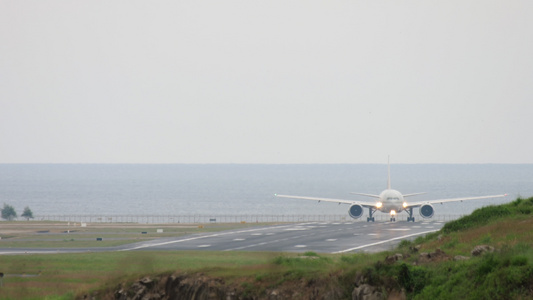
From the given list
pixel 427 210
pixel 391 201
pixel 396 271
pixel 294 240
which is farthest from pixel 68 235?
pixel 396 271

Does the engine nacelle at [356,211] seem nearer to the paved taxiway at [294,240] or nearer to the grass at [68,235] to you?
the paved taxiway at [294,240]

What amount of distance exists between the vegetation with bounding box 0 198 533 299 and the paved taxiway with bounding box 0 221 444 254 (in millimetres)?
16091

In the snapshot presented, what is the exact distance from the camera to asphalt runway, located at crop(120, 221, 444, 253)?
218 feet

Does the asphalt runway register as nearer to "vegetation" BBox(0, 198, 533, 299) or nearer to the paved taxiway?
the paved taxiway

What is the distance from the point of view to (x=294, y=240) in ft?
246

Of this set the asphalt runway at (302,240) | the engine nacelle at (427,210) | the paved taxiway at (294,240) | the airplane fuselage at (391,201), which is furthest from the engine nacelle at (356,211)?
the paved taxiway at (294,240)

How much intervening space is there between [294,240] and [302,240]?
86cm

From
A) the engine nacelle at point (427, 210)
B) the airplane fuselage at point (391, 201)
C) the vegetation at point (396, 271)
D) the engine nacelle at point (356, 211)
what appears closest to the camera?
the vegetation at point (396, 271)

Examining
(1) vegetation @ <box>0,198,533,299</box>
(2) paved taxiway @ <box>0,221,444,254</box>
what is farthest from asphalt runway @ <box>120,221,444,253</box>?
(1) vegetation @ <box>0,198,533,299</box>

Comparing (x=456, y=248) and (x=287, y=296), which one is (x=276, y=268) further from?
(x=456, y=248)

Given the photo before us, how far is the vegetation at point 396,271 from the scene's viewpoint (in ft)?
93.5

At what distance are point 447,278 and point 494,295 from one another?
3317mm

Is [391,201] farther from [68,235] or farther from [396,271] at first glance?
[396,271]

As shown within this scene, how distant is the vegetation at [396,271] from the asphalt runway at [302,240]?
51.7 ft
